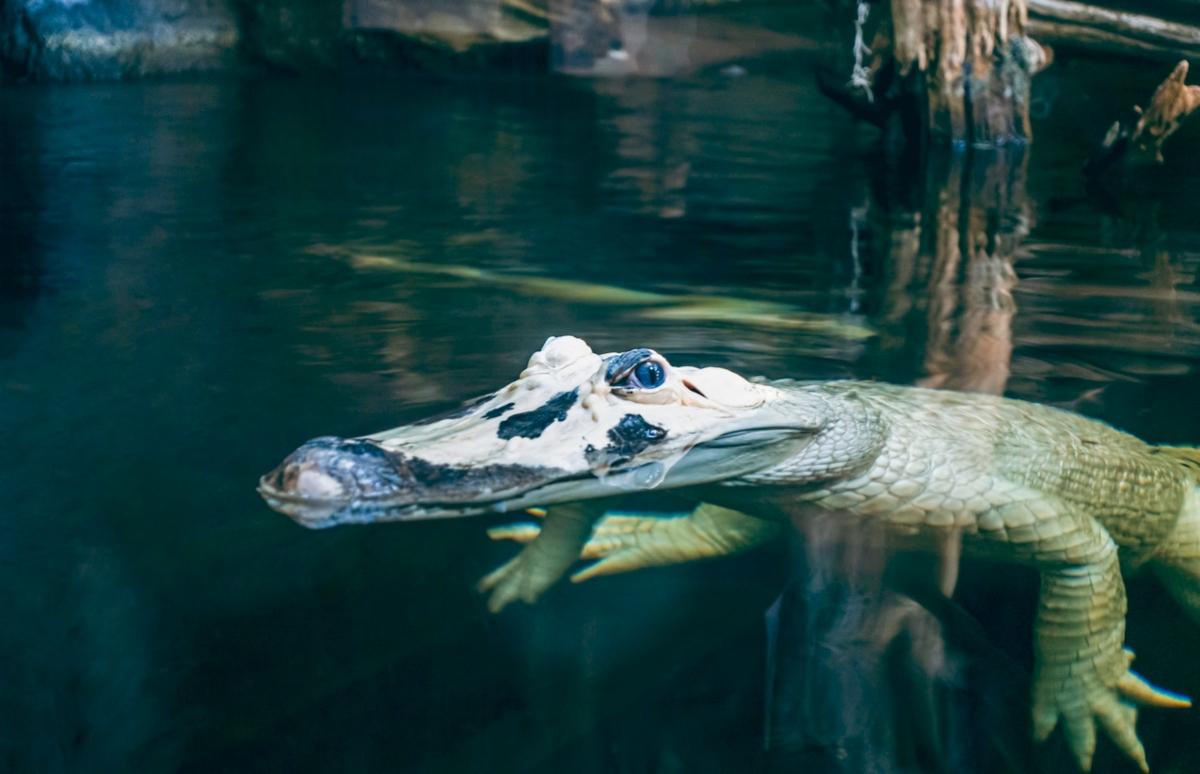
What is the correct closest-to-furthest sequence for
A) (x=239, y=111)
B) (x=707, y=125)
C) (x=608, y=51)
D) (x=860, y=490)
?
(x=860, y=490), (x=707, y=125), (x=239, y=111), (x=608, y=51)

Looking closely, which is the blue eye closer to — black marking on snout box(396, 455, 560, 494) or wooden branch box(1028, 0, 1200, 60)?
black marking on snout box(396, 455, 560, 494)

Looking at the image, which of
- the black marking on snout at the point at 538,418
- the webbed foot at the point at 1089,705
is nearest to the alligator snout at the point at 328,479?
the black marking on snout at the point at 538,418

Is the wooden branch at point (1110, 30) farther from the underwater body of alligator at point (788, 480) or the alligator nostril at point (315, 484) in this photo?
the alligator nostril at point (315, 484)

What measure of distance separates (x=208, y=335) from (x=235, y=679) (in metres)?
1.97

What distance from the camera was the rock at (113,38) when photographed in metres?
11.4

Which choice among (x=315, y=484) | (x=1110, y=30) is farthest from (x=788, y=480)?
(x=1110, y=30)

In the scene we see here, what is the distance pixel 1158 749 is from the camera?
1863 mm

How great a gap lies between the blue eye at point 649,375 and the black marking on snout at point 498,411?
0.25m

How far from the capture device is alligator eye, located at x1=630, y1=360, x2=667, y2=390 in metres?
2.12

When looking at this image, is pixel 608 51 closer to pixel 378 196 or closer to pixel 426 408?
pixel 378 196

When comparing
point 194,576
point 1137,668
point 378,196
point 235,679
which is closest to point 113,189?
point 378,196

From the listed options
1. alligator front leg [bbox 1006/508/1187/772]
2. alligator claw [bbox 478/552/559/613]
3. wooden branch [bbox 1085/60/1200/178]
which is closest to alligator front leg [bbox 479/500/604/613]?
alligator claw [bbox 478/552/559/613]

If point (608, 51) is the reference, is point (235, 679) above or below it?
below

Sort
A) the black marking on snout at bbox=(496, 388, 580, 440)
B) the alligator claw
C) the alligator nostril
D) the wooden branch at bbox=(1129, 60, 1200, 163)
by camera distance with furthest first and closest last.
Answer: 1. the wooden branch at bbox=(1129, 60, 1200, 163)
2. the alligator claw
3. the black marking on snout at bbox=(496, 388, 580, 440)
4. the alligator nostril
